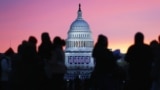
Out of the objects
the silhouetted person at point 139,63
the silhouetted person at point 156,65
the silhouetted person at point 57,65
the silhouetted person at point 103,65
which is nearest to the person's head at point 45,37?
the silhouetted person at point 57,65

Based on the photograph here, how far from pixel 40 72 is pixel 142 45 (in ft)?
9.90

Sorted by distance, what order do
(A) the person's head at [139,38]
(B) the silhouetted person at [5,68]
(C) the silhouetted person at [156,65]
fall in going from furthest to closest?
(B) the silhouetted person at [5,68]
(C) the silhouetted person at [156,65]
(A) the person's head at [139,38]

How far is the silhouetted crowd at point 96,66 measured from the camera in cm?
2692

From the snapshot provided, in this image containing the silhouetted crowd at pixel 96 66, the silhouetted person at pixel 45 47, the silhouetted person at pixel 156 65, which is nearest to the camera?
the silhouetted crowd at pixel 96 66

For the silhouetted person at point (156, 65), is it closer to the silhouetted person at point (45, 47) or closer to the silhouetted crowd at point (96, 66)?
the silhouetted crowd at point (96, 66)

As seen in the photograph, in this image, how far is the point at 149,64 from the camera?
27984 mm

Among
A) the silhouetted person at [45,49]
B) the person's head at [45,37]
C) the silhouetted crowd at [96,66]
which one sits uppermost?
the person's head at [45,37]

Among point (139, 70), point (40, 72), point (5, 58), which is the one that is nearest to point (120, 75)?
point (139, 70)

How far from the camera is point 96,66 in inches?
1107

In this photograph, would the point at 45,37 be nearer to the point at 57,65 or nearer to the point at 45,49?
the point at 45,49

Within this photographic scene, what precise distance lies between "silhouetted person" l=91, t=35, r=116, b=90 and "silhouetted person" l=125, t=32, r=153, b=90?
1.71 ft

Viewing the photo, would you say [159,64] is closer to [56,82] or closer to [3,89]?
[56,82]

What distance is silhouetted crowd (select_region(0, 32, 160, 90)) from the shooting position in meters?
26.9

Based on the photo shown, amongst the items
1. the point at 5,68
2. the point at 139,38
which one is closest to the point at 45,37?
the point at 139,38
